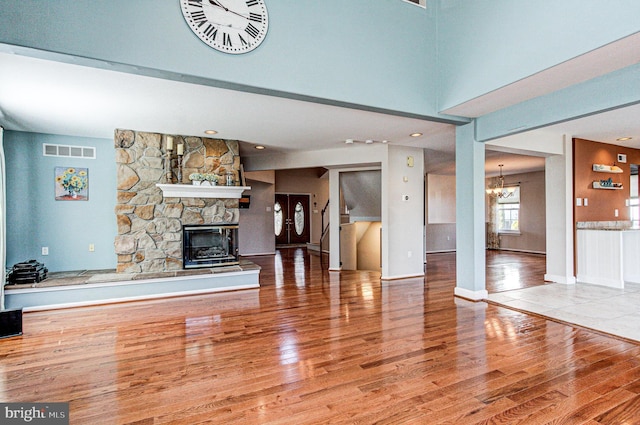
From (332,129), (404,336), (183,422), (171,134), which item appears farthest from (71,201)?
(404,336)

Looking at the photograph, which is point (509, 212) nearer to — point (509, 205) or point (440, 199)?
point (509, 205)

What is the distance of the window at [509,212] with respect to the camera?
9938mm

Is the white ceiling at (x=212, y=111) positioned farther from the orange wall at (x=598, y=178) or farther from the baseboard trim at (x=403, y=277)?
the baseboard trim at (x=403, y=277)

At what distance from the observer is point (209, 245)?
534 centimetres

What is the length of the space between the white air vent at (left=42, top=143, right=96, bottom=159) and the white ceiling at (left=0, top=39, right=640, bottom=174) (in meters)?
0.22

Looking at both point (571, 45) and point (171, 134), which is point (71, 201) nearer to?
point (171, 134)

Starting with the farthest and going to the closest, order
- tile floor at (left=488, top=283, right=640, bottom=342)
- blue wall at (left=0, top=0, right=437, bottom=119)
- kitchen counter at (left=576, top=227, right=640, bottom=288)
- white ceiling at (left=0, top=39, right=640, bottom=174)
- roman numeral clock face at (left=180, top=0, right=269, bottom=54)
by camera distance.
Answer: kitchen counter at (left=576, top=227, right=640, bottom=288) → tile floor at (left=488, top=283, right=640, bottom=342) → white ceiling at (left=0, top=39, right=640, bottom=174) → roman numeral clock face at (left=180, top=0, right=269, bottom=54) → blue wall at (left=0, top=0, right=437, bottom=119)

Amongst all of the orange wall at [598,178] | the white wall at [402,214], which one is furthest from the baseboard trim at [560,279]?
the white wall at [402,214]

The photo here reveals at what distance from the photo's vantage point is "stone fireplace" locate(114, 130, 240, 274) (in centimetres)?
476

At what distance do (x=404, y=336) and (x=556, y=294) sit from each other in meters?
2.96

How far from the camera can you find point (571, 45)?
101 inches

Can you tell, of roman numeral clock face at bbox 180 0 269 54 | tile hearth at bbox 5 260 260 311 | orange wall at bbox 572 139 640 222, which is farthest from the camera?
orange wall at bbox 572 139 640 222

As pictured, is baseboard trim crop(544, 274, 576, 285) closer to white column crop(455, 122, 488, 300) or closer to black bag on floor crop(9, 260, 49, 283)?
white column crop(455, 122, 488, 300)

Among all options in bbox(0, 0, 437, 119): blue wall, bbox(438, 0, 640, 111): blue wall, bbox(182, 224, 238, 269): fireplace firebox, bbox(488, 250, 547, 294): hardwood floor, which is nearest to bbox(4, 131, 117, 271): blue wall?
bbox(182, 224, 238, 269): fireplace firebox
